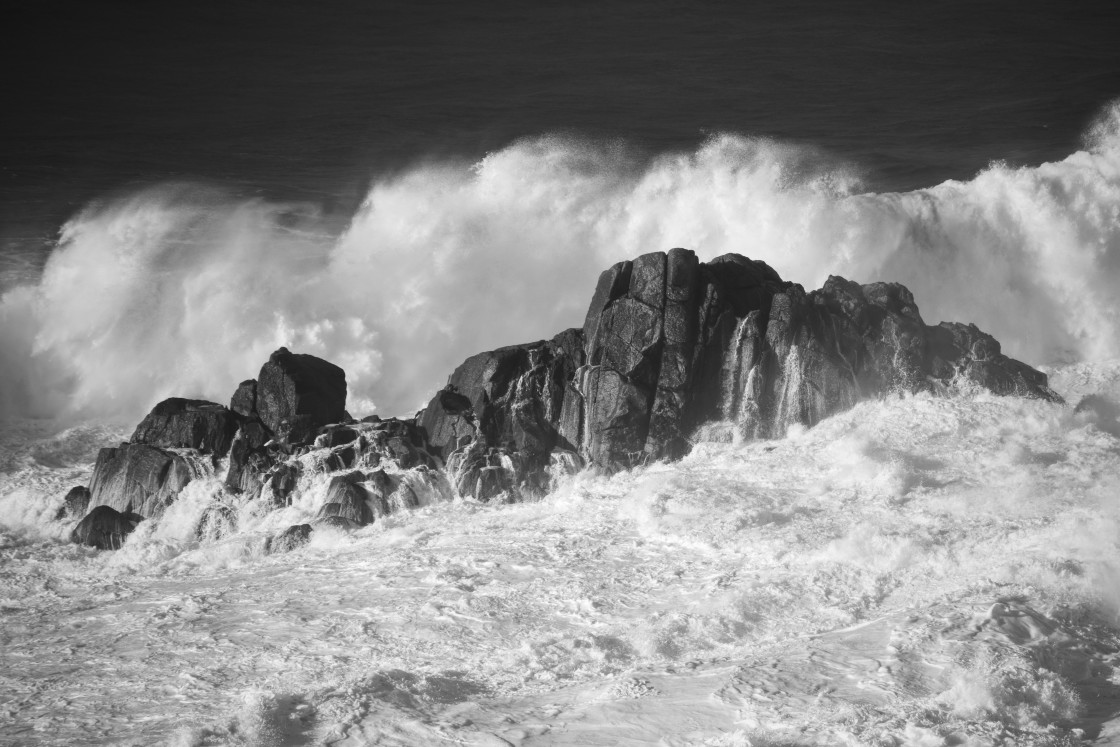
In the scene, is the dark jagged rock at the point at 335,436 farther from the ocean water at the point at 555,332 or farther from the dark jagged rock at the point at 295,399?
the ocean water at the point at 555,332

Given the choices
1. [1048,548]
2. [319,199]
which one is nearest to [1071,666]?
[1048,548]

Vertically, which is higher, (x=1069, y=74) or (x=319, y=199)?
(x=1069, y=74)

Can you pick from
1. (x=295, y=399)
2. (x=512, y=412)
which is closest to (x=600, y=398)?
(x=512, y=412)

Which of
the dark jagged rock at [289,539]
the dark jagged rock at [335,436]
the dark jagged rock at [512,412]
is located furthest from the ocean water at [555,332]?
the dark jagged rock at [335,436]

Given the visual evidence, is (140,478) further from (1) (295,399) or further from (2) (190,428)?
(1) (295,399)

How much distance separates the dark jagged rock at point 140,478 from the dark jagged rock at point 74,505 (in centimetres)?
17

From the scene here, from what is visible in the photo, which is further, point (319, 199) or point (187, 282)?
point (319, 199)

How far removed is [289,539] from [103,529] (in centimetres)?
382

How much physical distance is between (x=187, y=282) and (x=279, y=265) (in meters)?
2.54

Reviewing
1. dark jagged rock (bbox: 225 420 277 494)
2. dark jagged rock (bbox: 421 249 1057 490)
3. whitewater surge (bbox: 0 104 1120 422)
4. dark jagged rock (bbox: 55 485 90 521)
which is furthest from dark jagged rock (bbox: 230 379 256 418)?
whitewater surge (bbox: 0 104 1120 422)

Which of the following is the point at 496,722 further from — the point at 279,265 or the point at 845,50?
the point at 845,50

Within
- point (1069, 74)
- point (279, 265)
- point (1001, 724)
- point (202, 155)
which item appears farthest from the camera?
point (1069, 74)

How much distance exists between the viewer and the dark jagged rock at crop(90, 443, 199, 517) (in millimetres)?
23625

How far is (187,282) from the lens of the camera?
32750 millimetres
